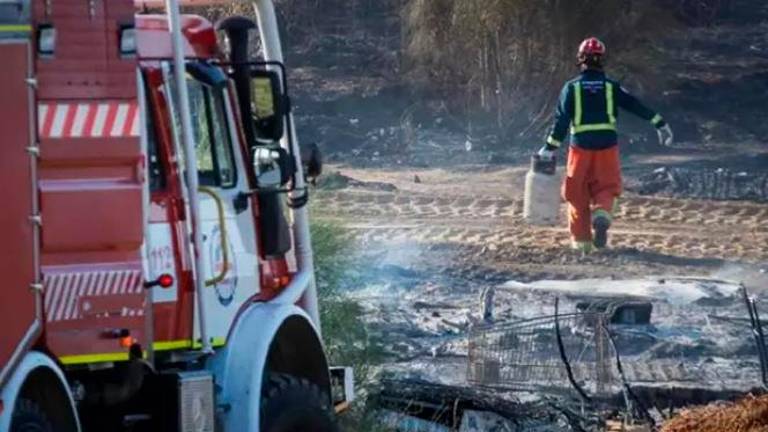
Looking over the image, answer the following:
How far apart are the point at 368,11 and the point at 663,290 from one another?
17.2m

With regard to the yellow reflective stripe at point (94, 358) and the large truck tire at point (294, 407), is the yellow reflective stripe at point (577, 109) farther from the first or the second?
the yellow reflective stripe at point (94, 358)

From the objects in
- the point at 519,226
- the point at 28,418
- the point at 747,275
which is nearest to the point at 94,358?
the point at 28,418

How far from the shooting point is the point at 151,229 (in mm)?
6922

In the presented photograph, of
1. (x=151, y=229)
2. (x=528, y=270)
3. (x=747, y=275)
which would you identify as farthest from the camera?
(x=528, y=270)

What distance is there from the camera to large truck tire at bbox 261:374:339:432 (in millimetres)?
7539

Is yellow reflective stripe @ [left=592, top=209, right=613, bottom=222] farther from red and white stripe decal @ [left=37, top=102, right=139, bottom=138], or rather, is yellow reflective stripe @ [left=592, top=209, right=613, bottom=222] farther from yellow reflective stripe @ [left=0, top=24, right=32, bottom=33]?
yellow reflective stripe @ [left=0, top=24, right=32, bottom=33]

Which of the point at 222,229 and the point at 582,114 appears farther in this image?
the point at 582,114

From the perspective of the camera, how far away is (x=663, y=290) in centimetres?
1316

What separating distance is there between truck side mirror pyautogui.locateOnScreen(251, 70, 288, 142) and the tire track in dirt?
8505mm

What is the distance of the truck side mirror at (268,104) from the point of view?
A: 24.5ft

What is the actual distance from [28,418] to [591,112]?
429 inches

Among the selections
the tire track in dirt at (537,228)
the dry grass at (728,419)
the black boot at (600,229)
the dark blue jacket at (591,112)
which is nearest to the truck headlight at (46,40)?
the dry grass at (728,419)

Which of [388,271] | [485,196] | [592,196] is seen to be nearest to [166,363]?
[388,271]

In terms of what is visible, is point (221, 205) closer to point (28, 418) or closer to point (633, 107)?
point (28, 418)
